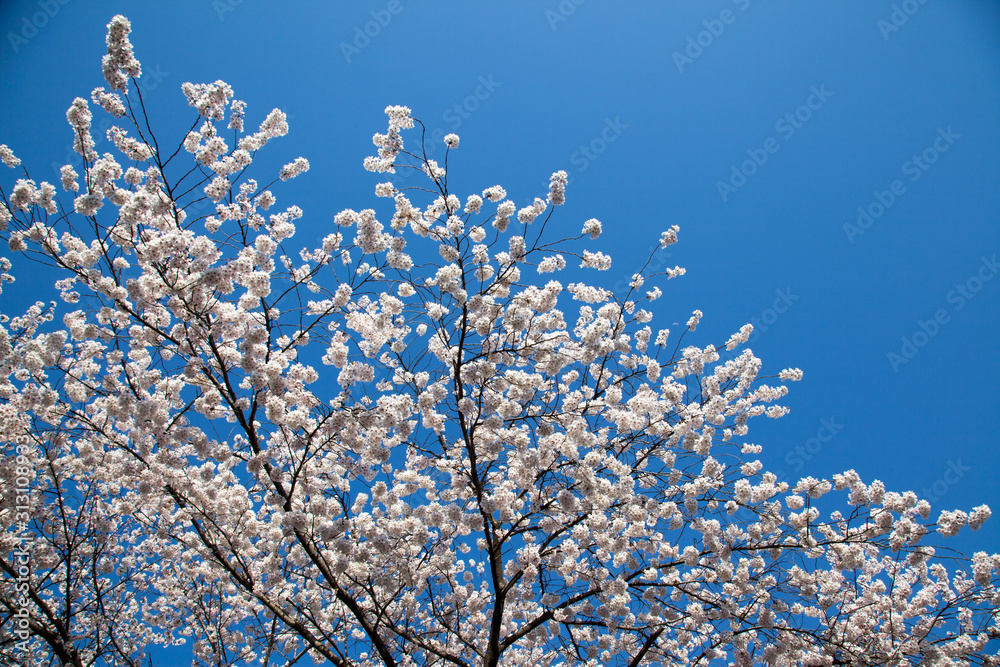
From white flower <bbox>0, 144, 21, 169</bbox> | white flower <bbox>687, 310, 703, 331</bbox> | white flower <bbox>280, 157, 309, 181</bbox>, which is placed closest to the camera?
white flower <bbox>0, 144, 21, 169</bbox>

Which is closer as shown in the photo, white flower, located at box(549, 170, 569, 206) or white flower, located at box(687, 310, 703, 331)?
white flower, located at box(549, 170, 569, 206)

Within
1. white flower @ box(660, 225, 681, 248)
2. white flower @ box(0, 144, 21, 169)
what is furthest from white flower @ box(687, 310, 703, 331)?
white flower @ box(0, 144, 21, 169)

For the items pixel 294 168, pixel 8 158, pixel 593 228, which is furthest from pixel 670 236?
pixel 8 158

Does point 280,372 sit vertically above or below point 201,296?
below

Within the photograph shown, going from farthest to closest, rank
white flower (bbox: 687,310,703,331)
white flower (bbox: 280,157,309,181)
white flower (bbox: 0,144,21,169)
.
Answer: white flower (bbox: 687,310,703,331), white flower (bbox: 280,157,309,181), white flower (bbox: 0,144,21,169)

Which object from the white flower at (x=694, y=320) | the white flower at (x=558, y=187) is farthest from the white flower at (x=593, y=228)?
the white flower at (x=694, y=320)

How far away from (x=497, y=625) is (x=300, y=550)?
115 inches

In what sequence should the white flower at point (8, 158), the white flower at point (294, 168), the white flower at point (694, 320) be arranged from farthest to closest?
the white flower at point (694, 320) → the white flower at point (294, 168) → the white flower at point (8, 158)

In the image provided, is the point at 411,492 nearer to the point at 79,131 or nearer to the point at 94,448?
the point at 94,448

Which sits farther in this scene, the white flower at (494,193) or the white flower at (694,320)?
the white flower at (694,320)

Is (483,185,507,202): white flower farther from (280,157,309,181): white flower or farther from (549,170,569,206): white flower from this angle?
(280,157,309,181): white flower

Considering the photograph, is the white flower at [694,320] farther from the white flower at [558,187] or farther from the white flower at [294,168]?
the white flower at [294,168]

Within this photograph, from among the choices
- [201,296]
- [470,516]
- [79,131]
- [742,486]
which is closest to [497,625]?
[470,516]

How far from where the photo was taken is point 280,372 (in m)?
5.12
